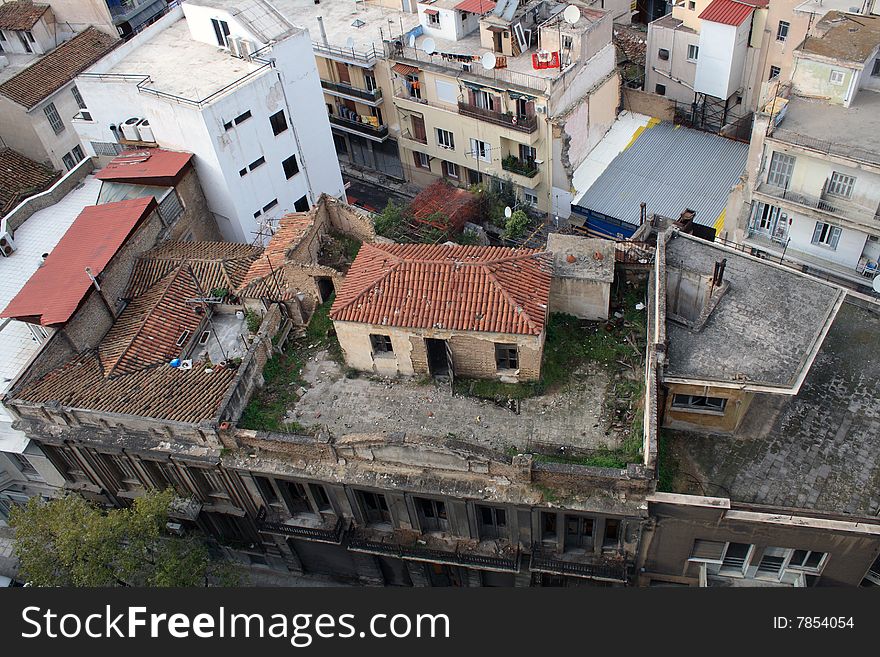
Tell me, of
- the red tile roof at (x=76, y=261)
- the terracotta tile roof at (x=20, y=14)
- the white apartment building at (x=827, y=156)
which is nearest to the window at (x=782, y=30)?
the white apartment building at (x=827, y=156)

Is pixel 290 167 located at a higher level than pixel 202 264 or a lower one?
lower

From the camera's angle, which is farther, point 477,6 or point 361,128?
point 361,128

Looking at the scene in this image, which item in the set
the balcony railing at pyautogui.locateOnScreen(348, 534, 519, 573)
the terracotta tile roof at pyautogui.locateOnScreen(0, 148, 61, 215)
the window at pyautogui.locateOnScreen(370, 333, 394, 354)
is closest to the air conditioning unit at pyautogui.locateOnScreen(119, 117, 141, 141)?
the terracotta tile roof at pyautogui.locateOnScreen(0, 148, 61, 215)

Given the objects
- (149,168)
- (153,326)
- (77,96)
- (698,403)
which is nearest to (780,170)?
(698,403)

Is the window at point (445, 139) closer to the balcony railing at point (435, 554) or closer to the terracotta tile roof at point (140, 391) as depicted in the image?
the terracotta tile roof at point (140, 391)

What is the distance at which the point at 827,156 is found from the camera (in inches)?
1633

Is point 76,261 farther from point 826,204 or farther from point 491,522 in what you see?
point 826,204

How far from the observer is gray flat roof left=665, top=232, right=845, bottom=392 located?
104ft

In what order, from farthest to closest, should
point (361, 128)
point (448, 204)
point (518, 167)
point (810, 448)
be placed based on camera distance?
1. point (361, 128)
2. point (518, 167)
3. point (448, 204)
4. point (810, 448)

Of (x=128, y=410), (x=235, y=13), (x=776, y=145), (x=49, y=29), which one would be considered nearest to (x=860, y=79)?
(x=776, y=145)

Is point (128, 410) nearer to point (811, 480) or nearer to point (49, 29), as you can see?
point (811, 480)

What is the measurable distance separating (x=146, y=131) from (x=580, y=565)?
40.1 metres

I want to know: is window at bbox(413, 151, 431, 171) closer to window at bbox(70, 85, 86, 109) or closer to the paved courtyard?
window at bbox(70, 85, 86, 109)

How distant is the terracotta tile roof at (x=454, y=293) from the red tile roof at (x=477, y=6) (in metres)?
30.2
